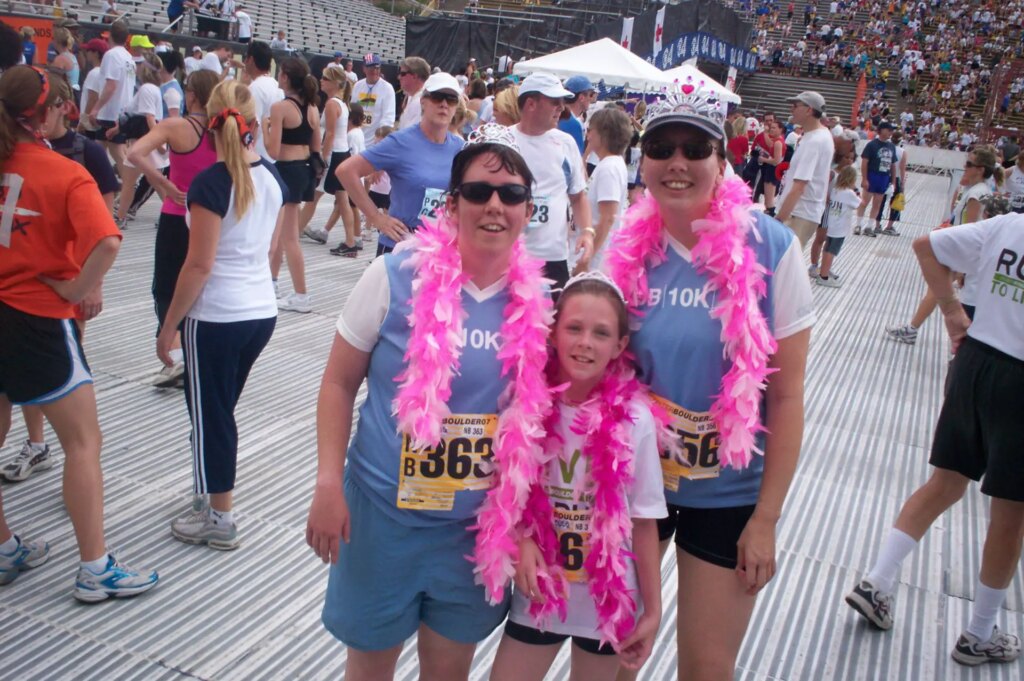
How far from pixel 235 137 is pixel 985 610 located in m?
3.41

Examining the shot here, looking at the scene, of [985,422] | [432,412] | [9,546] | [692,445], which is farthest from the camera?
[9,546]

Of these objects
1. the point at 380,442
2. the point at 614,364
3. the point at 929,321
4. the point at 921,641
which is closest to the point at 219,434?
the point at 380,442

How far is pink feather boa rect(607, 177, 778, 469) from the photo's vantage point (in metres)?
2.06

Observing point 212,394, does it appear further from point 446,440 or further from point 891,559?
point 891,559

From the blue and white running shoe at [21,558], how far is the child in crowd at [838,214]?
28.5ft

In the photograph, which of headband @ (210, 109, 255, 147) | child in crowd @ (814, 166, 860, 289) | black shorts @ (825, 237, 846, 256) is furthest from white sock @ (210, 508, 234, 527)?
black shorts @ (825, 237, 846, 256)

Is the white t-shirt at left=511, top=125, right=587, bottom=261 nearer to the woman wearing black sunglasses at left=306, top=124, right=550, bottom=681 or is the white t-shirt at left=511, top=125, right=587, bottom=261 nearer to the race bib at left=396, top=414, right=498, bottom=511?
the woman wearing black sunglasses at left=306, top=124, right=550, bottom=681

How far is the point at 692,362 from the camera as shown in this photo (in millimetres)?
2145

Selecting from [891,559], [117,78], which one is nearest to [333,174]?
[117,78]

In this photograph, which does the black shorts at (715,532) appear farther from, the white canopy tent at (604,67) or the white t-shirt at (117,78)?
the white canopy tent at (604,67)

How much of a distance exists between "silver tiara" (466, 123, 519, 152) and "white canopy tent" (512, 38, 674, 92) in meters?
12.8

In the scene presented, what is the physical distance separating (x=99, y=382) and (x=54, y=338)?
221cm

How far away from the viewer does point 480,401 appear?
6.68 ft

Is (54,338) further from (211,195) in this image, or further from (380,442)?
(380,442)
